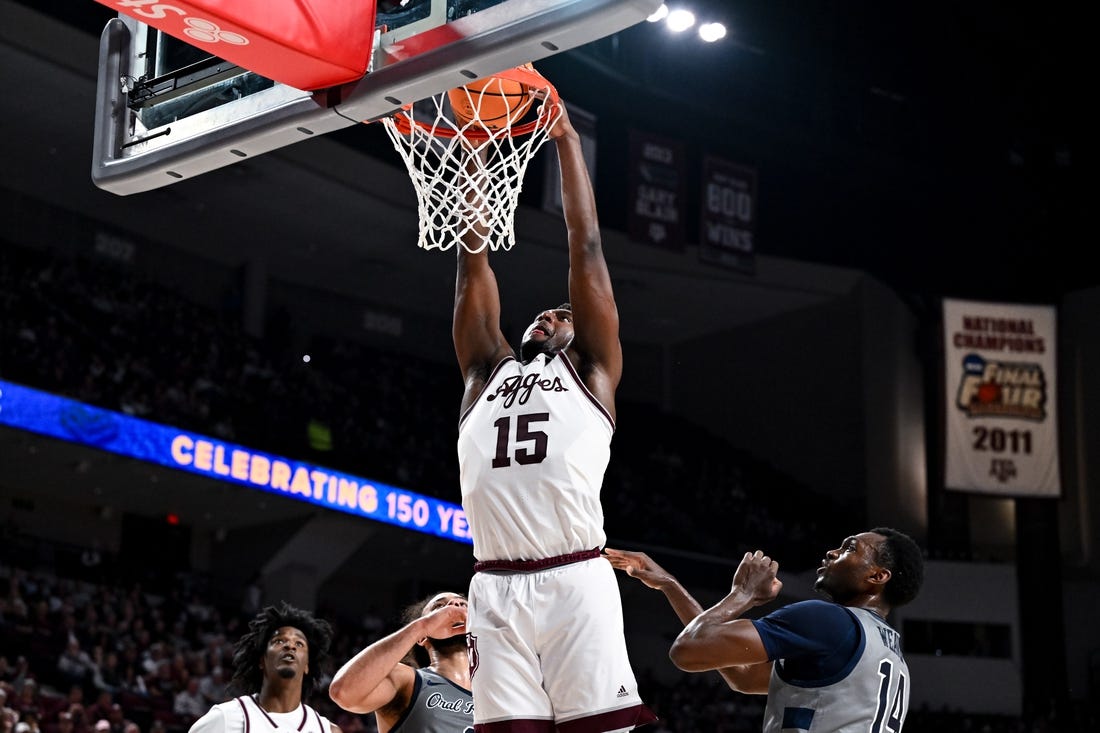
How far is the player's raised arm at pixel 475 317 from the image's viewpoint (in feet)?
14.0

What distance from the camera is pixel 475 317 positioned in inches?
171

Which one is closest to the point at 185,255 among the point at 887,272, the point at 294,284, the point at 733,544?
the point at 294,284

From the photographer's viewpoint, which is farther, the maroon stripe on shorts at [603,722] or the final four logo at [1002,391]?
the final four logo at [1002,391]

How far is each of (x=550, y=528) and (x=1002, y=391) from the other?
21623mm

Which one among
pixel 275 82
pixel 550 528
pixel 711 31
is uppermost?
pixel 711 31

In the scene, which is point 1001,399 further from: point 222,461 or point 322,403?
point 222,461

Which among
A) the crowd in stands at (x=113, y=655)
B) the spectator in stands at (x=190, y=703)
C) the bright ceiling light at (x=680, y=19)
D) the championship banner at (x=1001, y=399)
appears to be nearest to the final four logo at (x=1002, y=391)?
the championship banner at (x=1001, y=399)

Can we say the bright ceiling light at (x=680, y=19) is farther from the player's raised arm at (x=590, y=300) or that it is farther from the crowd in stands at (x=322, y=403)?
the player's raised arm at (x=590, y=300)

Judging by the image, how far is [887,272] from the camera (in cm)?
2694

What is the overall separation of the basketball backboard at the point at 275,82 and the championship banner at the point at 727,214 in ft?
62.7

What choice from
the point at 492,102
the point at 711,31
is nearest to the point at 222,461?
the point at 711,31

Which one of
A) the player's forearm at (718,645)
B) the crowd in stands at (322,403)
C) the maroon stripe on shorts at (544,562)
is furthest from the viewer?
the crowd in stands at (322,403)

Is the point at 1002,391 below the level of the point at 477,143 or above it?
above

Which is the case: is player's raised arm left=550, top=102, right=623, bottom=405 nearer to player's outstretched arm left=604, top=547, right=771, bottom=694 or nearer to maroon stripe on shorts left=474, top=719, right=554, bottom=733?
player's outstretched arm left=604, top=547, right=771, bottom=694
